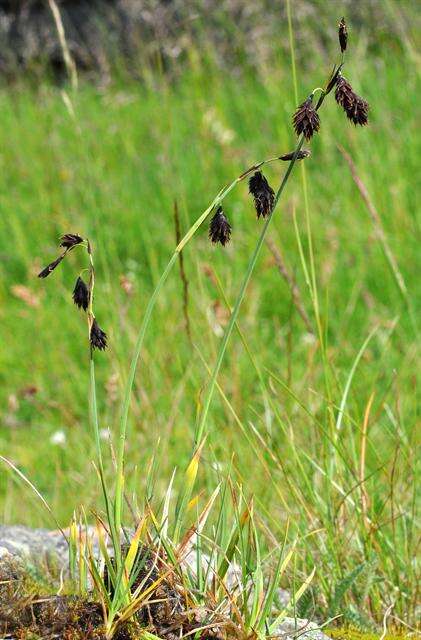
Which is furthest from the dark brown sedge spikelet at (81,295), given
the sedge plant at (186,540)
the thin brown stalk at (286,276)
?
the thin brown stalk at (286,276)

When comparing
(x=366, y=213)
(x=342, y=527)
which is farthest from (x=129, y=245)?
(x=342, y=527)

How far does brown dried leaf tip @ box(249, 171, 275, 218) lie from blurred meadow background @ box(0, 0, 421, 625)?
20.9 inches

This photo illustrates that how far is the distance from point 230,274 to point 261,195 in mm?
2069

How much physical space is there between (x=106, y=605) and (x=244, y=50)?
5.99 meters

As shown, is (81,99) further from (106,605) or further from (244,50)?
(106,605)

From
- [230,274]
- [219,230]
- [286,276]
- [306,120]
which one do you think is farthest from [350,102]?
[230,274]

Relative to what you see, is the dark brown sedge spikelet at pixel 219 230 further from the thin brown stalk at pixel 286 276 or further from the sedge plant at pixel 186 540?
the thin brown stalk at pixel 286 276

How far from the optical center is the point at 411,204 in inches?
191

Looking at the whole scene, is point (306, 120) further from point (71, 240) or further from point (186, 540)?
point (186, 540)

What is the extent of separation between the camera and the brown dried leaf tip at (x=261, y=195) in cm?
131

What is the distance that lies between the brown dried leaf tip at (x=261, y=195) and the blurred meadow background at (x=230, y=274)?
532mm

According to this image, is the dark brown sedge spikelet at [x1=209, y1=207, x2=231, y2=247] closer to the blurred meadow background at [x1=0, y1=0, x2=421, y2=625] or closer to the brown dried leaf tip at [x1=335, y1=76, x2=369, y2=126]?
the brown dried leaf tip at [x1=335, y1=76, x2=369, y2=126]

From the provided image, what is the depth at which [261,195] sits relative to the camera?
1327 mm

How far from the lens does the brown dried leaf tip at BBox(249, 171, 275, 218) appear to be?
1312 mm
